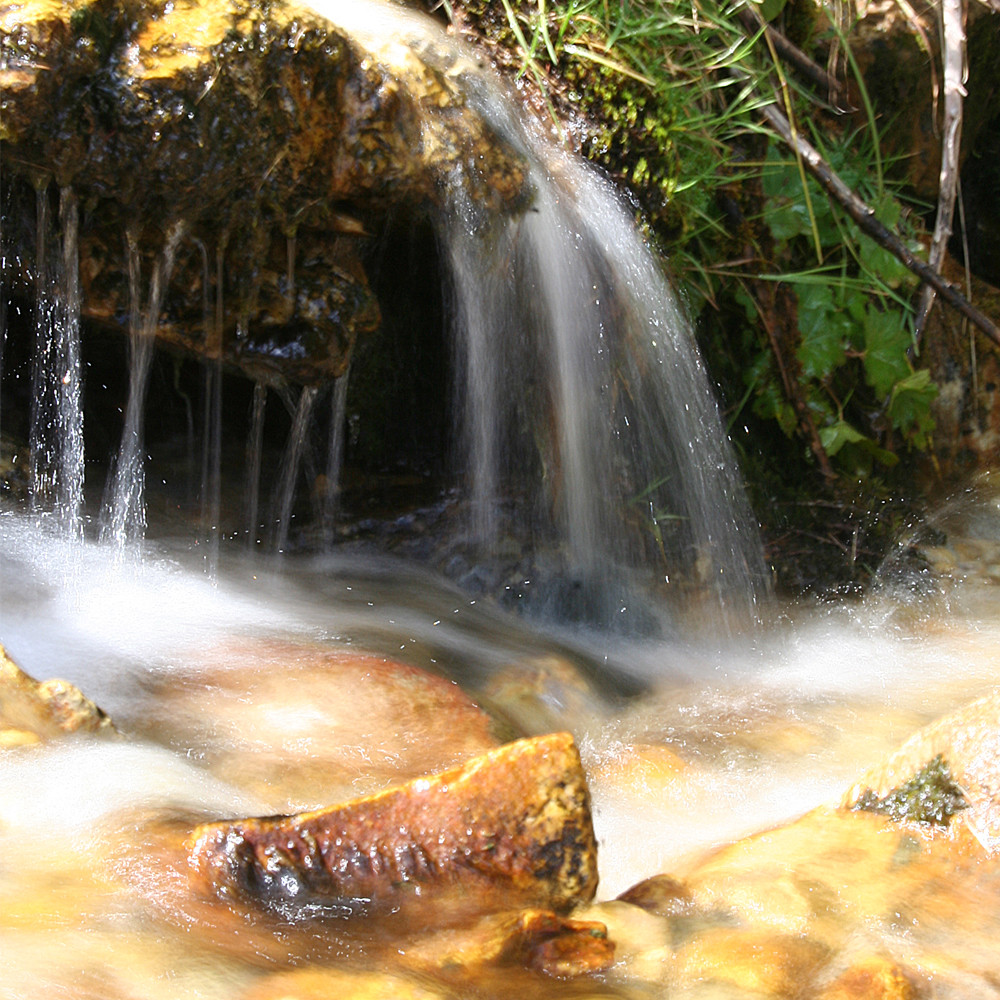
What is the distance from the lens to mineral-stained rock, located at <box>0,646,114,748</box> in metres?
1.90

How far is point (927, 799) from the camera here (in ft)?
6.12

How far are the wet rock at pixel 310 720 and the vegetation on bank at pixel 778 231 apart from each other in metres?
1.74

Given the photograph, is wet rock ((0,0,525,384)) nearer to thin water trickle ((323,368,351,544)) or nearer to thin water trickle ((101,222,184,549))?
thin water trickle ((101,222,184,549))

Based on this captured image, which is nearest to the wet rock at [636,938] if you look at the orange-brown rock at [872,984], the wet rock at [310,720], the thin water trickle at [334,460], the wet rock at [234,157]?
the orange-brown rock at [872,984]

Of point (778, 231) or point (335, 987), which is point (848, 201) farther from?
point (335, 987)

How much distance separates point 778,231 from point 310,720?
100 inches

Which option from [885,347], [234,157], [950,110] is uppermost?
[950,110]

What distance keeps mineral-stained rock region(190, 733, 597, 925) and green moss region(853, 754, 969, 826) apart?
1.94 ft

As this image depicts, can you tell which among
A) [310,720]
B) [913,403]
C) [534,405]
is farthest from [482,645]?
[913,403]

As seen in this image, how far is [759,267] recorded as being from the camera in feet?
12.9

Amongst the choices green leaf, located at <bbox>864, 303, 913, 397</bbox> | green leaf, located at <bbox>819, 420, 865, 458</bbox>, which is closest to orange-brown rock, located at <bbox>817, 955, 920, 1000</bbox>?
green leaf, located at <bbox>819, 420, 865, 458</bbox>

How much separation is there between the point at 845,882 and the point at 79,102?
219cm

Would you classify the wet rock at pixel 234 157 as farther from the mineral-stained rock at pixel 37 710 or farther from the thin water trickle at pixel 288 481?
the mineral-stained rock at pixel 37 710

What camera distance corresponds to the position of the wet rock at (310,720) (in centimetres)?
200
